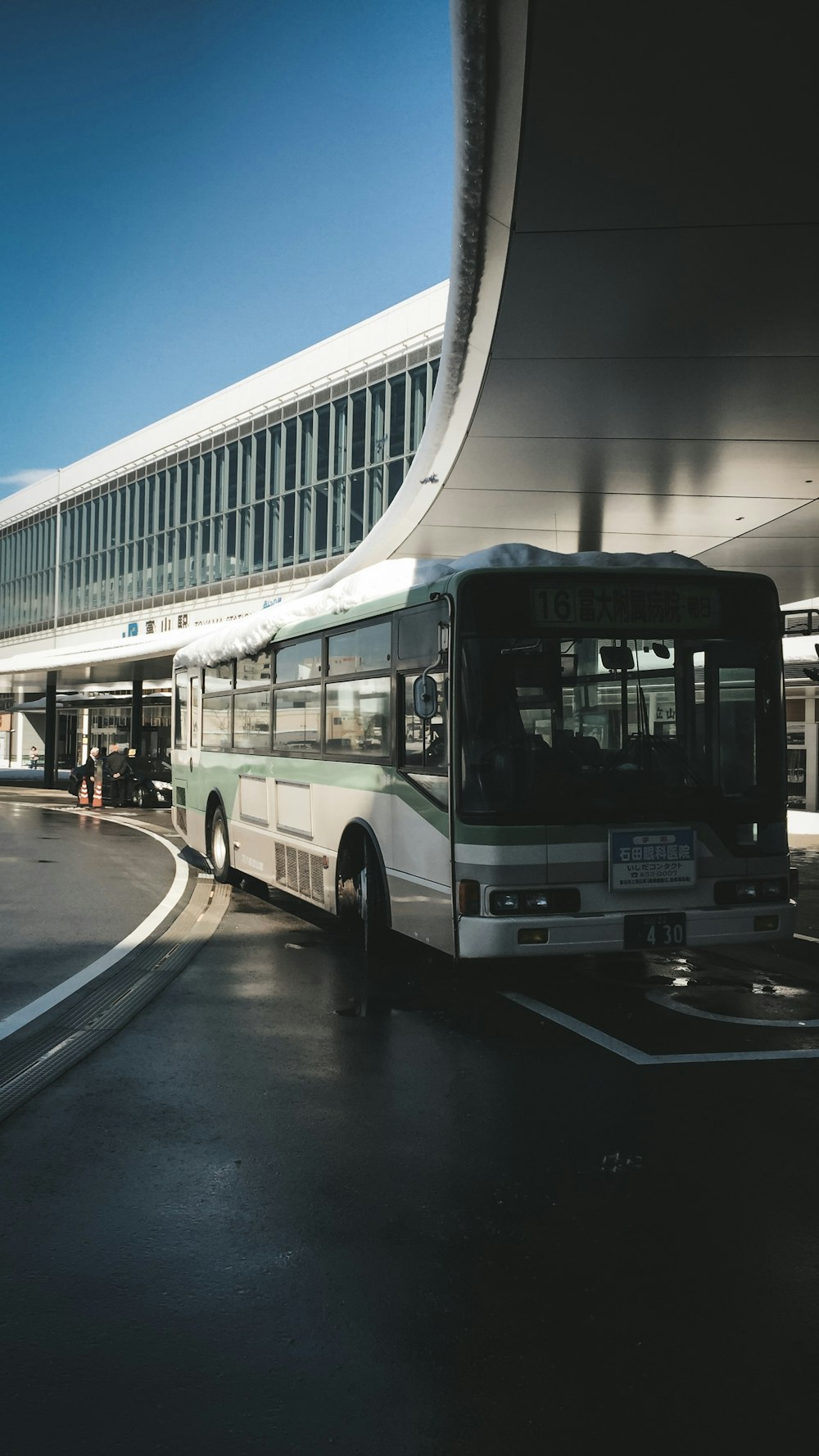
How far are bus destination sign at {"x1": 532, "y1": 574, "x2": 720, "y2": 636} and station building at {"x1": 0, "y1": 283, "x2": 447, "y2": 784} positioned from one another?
22.1 m

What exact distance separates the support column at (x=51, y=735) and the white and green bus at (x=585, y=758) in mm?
37757

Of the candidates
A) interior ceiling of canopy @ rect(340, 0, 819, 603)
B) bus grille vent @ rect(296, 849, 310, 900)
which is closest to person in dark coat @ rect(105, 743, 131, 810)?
interior ceiling of canopy @ rect(340, 0, 819, 603)

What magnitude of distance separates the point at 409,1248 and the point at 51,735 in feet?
142

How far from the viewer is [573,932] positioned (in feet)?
23.4

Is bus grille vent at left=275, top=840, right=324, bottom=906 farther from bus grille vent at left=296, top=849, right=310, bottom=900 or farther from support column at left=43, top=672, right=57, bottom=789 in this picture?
support column at left=43, top=672, right=57, bottom=789

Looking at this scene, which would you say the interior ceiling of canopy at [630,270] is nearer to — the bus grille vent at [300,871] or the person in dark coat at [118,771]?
the bus grille vent at [300,871]

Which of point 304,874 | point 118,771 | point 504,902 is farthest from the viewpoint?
point 118,771

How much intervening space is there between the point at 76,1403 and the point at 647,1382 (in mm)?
1525

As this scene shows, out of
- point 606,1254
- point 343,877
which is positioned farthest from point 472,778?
point 606,1254

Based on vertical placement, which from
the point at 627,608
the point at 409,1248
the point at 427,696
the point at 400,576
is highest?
the point at 400,576

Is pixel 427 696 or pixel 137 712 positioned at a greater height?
pixel 137 712

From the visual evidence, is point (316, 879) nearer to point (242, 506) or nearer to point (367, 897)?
point (367, 897)

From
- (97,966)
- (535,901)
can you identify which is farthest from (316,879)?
(535,901)

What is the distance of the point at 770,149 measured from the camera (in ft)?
23.1
